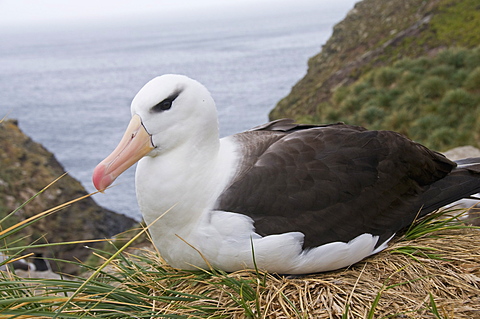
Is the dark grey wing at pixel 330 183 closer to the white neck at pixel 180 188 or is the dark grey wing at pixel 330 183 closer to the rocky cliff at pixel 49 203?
the white neck at pixel 180 188

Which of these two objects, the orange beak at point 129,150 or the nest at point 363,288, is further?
the orange beak at point 129,150

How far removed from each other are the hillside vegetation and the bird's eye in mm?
6131

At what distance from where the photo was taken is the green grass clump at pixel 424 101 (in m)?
10.5

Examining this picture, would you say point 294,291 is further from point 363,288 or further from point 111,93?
point 111,93

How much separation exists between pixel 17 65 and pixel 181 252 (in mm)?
85708

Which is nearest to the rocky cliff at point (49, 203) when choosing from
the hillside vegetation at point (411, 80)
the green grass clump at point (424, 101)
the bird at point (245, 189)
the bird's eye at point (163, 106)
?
the hillside vegetation at point (411, 80)

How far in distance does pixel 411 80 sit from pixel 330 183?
481 inches

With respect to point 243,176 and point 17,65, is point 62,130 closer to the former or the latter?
point 243,176

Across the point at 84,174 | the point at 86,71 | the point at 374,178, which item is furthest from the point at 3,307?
the point at 86,71

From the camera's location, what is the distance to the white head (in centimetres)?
271

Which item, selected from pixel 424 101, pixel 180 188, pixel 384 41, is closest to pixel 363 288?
pixel 180 188

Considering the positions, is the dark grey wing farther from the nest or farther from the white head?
the white head

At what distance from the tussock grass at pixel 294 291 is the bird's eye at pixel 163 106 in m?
0.81

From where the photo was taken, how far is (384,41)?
23016mm
